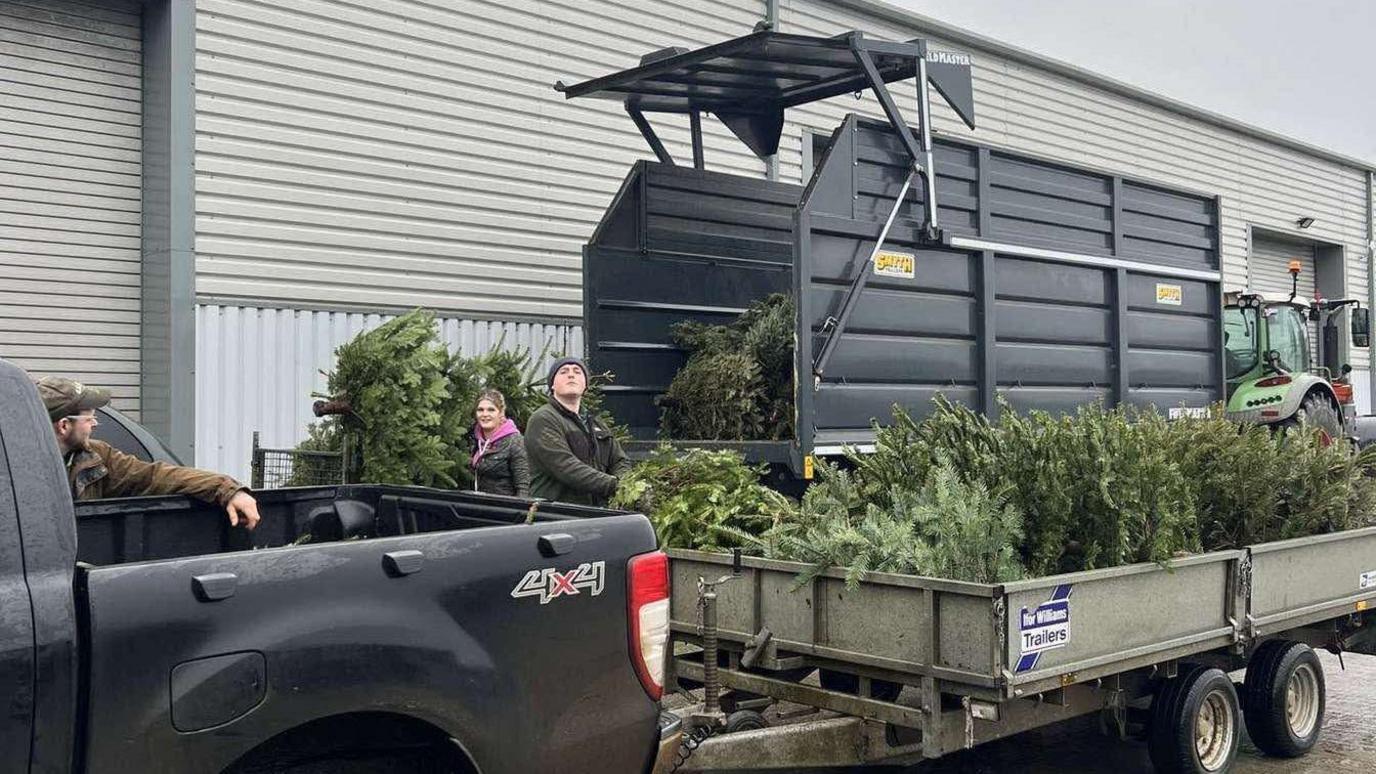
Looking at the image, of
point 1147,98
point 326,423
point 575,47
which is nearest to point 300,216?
point 326,423

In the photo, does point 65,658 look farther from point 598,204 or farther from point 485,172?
point 598,204

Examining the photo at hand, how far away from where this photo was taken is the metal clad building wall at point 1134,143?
13766 millimetres

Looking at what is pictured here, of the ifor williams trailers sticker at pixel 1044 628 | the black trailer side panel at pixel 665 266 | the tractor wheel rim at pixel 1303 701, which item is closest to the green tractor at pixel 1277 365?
the black trailer side panel at pixel 665 266

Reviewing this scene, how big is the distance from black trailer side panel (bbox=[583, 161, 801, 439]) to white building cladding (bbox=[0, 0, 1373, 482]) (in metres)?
2.19

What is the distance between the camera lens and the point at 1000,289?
8.38m

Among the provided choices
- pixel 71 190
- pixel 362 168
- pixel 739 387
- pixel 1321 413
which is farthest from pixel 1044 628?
pixel 1321 413

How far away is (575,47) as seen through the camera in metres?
11.6

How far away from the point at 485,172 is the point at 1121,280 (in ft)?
17.3

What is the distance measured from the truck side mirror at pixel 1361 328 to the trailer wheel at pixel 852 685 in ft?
34.0

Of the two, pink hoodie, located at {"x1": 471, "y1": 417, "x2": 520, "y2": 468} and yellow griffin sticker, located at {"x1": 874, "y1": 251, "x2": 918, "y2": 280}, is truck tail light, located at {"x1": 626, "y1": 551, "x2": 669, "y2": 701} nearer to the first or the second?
pink hoodie, located at {"x1": 471, "y1": 417, "x2": 520, "y2": 468}

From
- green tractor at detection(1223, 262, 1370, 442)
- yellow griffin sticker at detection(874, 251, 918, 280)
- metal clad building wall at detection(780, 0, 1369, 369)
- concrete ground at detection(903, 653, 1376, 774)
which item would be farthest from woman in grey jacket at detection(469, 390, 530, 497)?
green tractor at detection(1223, 262, 1370, 442)

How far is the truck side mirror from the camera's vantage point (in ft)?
43.2

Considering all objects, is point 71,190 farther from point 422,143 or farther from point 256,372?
point 422,143

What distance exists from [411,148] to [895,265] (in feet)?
15.1
